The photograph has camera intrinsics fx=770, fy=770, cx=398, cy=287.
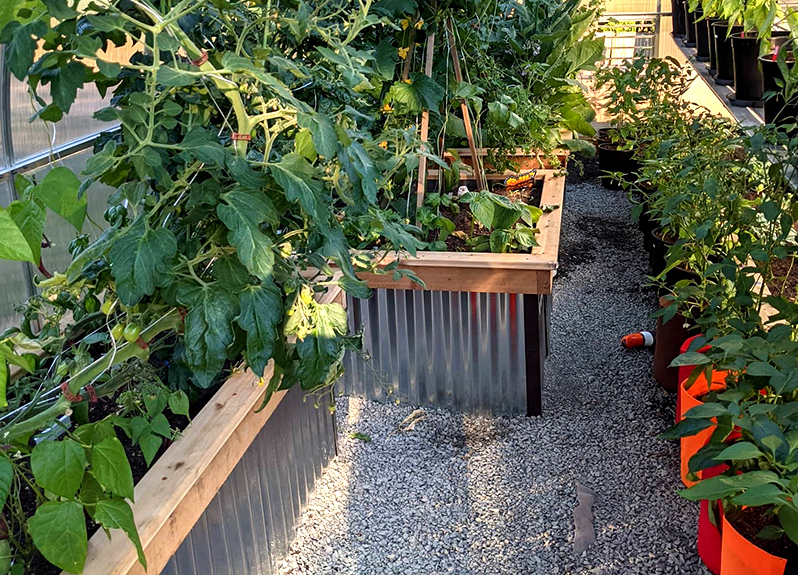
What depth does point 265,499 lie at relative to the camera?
2111 mm

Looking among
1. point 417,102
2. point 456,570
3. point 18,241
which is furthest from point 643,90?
point 18,241

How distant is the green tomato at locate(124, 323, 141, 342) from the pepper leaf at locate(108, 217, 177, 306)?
0.46 ft

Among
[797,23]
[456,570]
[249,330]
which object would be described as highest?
[797,23]

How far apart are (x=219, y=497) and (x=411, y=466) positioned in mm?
998

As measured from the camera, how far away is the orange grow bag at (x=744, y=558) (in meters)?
1.54

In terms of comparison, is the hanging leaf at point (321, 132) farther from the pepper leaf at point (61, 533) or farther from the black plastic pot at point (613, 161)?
the black plastic pot at point (613, 161)

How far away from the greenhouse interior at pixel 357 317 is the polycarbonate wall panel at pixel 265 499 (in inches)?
0.4

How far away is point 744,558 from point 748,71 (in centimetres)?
218

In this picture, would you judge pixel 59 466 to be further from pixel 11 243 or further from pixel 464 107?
pixel 464 107

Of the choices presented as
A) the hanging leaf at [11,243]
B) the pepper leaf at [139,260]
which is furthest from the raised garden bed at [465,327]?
the hanging leaf at [11,243]

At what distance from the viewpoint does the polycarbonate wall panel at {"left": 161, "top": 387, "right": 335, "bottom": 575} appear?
1772 mm

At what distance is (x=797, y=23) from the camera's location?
8.21 feet

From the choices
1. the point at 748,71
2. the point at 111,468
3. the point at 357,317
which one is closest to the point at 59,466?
the point at 111,468

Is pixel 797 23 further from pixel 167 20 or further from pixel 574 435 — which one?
pixel 167 20
